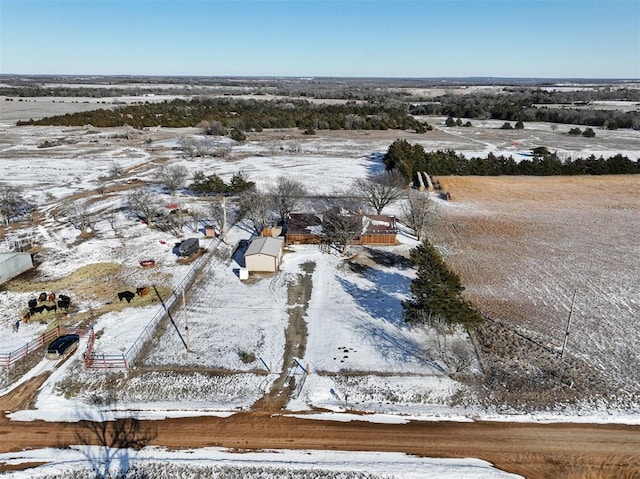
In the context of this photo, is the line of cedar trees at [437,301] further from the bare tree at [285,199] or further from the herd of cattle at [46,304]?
the herd of cattle at [46,304]

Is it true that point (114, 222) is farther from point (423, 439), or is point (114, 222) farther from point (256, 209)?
point (423, 439)

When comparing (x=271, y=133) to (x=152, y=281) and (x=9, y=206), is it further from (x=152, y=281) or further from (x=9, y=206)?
(x=152, y=281)

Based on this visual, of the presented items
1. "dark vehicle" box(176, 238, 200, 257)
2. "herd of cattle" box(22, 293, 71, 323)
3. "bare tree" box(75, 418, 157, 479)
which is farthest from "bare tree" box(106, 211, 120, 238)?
"bare tree" box(75, 418, 157, 479)

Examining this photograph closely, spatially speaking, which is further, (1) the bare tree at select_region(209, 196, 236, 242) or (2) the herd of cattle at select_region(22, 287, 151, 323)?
(1) the bare tree at select_region(209, 196, 236, 242)

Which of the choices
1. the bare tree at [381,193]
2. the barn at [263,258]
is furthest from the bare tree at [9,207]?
the bare tree at [381,193]

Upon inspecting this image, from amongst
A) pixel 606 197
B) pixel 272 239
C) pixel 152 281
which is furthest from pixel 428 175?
pixel 152 281

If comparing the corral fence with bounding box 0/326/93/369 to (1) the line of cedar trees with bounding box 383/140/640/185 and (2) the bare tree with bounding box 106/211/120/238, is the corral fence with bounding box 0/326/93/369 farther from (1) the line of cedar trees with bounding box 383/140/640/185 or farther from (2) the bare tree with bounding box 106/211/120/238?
(1) the line of cedar trees with bounding box 383/140/640/185
